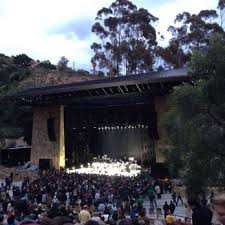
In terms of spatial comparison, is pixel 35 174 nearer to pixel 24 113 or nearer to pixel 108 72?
pixel 24 113

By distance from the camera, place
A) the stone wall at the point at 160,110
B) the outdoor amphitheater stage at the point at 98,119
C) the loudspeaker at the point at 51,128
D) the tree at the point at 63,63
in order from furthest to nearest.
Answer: the tree at the point at 63,63 < the loudspeaker at the point at 51,128 < the outdoor amphitheater stage at the point at 98,119 < the stone wall at the point at 160,110

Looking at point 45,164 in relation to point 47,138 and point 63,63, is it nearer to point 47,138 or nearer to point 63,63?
point 47,138

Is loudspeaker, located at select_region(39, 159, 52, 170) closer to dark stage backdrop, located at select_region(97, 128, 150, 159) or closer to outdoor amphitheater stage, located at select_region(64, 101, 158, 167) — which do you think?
outdoor amphitheater stage, located at select_region(64, 101, 158, 167)

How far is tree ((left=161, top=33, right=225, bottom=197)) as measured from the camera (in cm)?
1224

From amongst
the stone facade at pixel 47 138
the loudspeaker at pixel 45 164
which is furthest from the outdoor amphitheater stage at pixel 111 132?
the loudspeaker at pixel 45 164

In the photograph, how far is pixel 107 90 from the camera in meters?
34.2

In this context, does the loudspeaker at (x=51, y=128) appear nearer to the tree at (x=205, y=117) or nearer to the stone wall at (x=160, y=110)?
the stone wall at (x=160, y=110)

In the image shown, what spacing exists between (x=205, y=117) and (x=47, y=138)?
94.0ft

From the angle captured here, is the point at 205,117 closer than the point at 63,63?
Yes

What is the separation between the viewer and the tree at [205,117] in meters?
12.2

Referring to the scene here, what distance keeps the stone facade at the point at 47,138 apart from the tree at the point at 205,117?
1013 inches

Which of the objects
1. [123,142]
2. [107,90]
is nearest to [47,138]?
[123,142]

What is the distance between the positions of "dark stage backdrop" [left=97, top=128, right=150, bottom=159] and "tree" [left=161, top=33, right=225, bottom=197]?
22437 millimetres

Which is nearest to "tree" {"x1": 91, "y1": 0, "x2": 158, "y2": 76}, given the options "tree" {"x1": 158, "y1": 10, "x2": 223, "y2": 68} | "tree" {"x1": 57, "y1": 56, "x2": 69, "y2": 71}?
"tree" {"x1": 158, "y1": 10, "x2": 223, "y2": 68}
